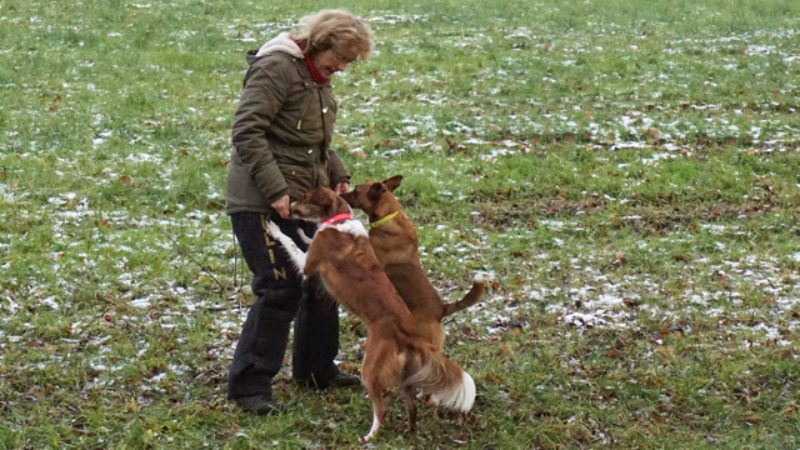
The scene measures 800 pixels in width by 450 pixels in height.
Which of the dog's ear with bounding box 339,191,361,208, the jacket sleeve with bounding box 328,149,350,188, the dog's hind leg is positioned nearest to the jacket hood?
the jacket sleeve with bounding box 328,149,350,188

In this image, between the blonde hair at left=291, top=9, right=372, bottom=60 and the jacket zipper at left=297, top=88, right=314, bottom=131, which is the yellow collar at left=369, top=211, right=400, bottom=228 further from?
the blonde hair at left=291, top=9, right=372, bottom=60

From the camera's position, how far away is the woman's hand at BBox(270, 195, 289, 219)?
5.39m

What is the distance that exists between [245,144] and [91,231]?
4033 millimetres

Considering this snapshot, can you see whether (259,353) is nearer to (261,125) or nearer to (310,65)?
(261,125)

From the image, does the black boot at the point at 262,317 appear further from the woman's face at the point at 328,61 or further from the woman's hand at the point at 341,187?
the woman's face at the point at 328,61

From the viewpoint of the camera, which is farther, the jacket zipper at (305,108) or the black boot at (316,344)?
the black boot at (316,344)

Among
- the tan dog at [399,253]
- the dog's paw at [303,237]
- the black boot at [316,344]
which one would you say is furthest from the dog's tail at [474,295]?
the dog's paw at [303,237]

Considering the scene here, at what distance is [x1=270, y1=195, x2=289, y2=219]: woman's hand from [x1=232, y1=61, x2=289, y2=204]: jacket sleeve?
22 millimetres

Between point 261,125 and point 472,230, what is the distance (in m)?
4.20

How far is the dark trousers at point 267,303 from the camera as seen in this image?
554cm

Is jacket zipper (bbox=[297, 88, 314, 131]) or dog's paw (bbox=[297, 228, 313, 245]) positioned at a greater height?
jacket zipper (bbox=[297, 88, 314, 131])

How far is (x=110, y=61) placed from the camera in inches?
602

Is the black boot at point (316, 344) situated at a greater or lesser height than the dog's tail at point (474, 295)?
lesser

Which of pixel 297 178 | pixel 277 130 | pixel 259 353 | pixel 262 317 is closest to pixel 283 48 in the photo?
pixel 277 130
